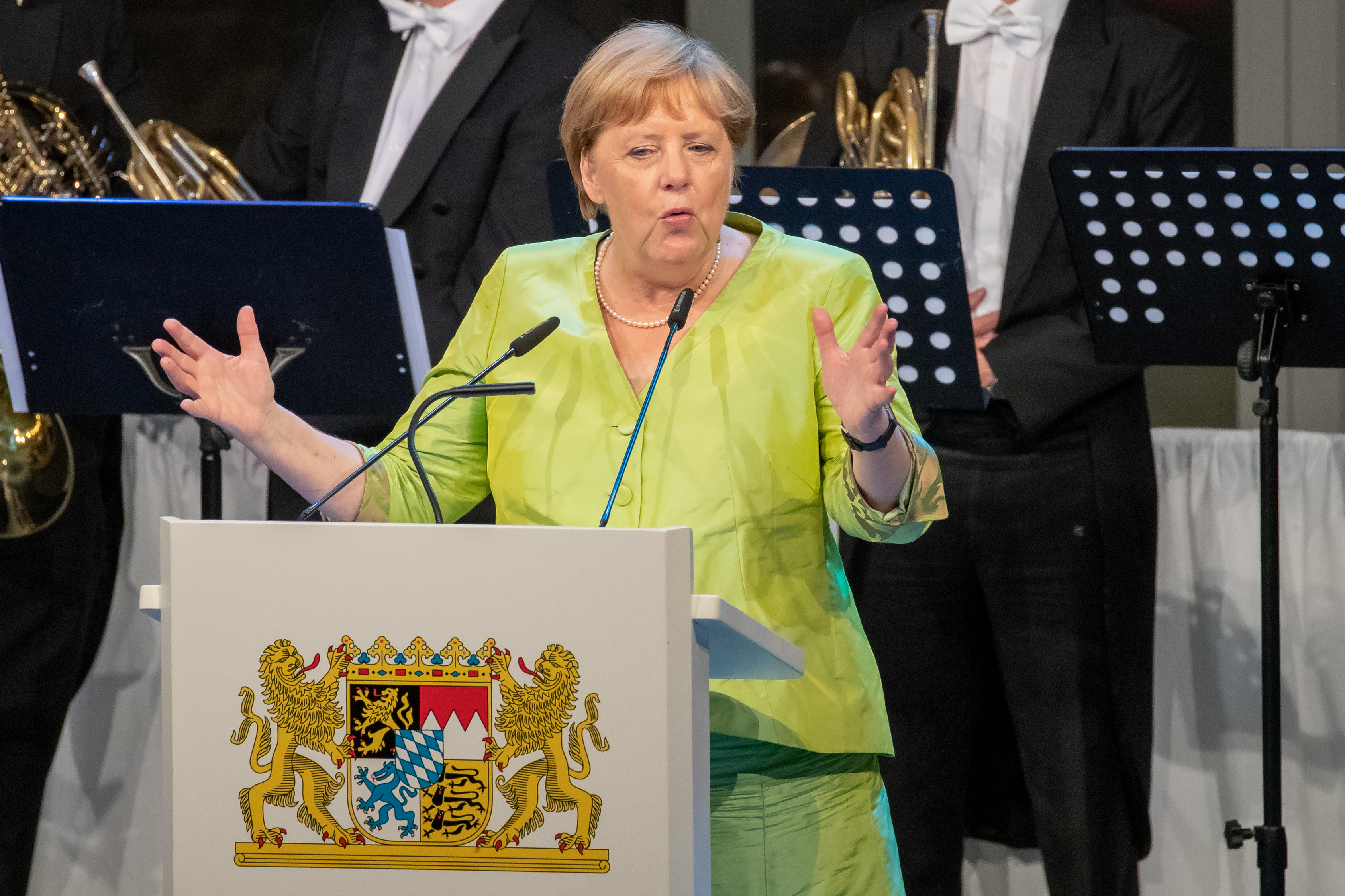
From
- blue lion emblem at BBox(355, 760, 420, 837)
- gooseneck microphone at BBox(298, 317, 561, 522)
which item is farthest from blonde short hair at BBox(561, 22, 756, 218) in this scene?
blue lion emblem at BBox(355, 760, 420, 837)

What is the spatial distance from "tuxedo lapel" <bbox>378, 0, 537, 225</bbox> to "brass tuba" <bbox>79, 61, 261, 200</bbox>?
509mm

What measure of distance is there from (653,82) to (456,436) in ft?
1.80

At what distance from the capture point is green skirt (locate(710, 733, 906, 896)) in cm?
184

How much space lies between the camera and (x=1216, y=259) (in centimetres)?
273

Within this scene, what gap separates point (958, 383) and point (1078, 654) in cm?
80

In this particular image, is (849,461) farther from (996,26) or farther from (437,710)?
(996,26)

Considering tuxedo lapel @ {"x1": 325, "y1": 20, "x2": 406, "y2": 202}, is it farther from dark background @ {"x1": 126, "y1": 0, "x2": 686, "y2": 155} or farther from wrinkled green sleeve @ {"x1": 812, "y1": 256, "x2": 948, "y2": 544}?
wrinkled green sleeve @ {"x1": 812, "y1": 256, "x2": 948, "y2": 544}

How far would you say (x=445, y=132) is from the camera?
341cm

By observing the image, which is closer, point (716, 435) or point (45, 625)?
point (716, 435)

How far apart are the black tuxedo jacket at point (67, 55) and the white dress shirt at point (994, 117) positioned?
6.99 ft

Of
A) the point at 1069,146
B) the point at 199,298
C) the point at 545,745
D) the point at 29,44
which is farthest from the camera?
the point at 29,44

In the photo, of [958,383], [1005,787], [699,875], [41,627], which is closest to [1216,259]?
[958,383]

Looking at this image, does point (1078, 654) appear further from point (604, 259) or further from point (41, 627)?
point (41, 627)

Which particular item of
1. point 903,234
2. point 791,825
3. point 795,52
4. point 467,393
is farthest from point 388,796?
point 795,52
